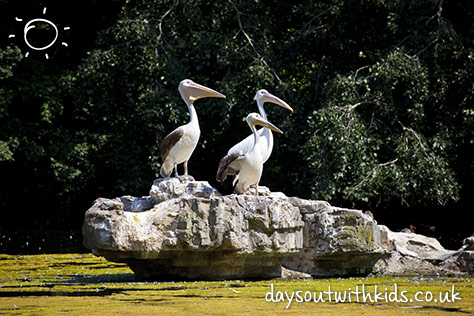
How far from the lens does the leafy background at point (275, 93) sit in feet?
56.6

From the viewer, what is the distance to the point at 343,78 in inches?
689

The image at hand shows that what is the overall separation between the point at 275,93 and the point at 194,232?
9109 mm

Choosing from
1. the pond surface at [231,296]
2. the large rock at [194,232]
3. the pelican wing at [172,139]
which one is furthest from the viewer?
the pelican wing at [172,139]

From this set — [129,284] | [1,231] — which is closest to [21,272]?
[129,284]

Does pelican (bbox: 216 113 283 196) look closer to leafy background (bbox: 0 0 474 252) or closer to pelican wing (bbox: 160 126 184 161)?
pelican wing (bbox: 160 126 184 161)

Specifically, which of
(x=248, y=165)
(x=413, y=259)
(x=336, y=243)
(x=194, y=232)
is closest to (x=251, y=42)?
(x=413, y=259)

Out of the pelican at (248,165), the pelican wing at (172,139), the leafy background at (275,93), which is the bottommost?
the pelican at (248,165)

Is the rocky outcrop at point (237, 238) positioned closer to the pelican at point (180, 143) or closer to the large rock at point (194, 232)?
the large rock at point (194, 232)

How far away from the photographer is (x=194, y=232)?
10.7m

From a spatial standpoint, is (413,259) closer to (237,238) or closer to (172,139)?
(237,238)

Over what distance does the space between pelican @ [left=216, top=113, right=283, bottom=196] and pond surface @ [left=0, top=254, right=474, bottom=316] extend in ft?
4.84

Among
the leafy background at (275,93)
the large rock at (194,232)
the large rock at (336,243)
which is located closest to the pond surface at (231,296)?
the large rock at (194,232)

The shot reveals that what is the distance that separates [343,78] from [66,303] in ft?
33.8

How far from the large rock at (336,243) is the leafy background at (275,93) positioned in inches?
170
